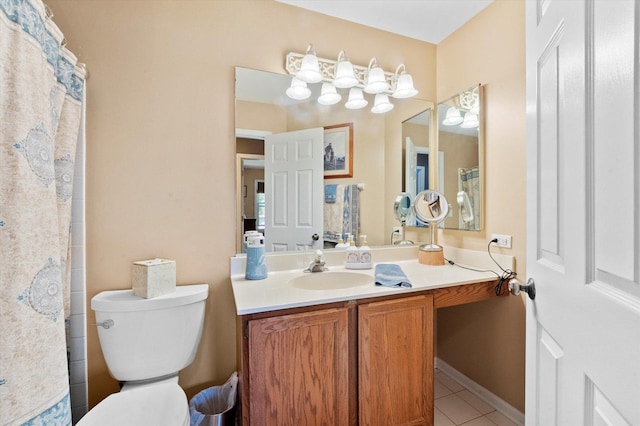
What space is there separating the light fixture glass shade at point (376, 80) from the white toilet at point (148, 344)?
5.28ft

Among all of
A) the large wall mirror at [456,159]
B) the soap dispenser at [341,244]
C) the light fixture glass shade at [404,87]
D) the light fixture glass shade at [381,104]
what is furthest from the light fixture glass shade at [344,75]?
the soap dispenser at [341,244]

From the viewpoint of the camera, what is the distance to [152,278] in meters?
1.31

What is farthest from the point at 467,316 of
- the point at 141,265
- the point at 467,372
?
the point at 141,265

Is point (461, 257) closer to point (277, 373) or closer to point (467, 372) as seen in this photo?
point (467, 372)

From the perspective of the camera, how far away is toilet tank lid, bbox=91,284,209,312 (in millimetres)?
1256

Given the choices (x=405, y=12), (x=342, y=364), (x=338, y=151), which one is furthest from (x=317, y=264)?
(x=405, y=12)

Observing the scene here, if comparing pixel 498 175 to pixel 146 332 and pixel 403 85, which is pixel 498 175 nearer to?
pixel 403 85

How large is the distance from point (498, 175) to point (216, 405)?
2053mm

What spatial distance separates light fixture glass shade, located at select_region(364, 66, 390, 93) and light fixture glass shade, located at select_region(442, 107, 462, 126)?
0.49 m

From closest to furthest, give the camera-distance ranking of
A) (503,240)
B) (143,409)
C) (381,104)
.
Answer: (143,409) → (503,240) → (381,104)

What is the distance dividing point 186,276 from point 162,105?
36.3 inches

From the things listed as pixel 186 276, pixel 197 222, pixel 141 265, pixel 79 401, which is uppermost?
pixel 197 222

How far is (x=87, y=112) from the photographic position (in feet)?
4.60

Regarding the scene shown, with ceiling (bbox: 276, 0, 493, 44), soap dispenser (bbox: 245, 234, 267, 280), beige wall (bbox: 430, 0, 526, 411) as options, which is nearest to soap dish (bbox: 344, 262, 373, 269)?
soap dispenser (bbox: 245, 234, 267, 280)
